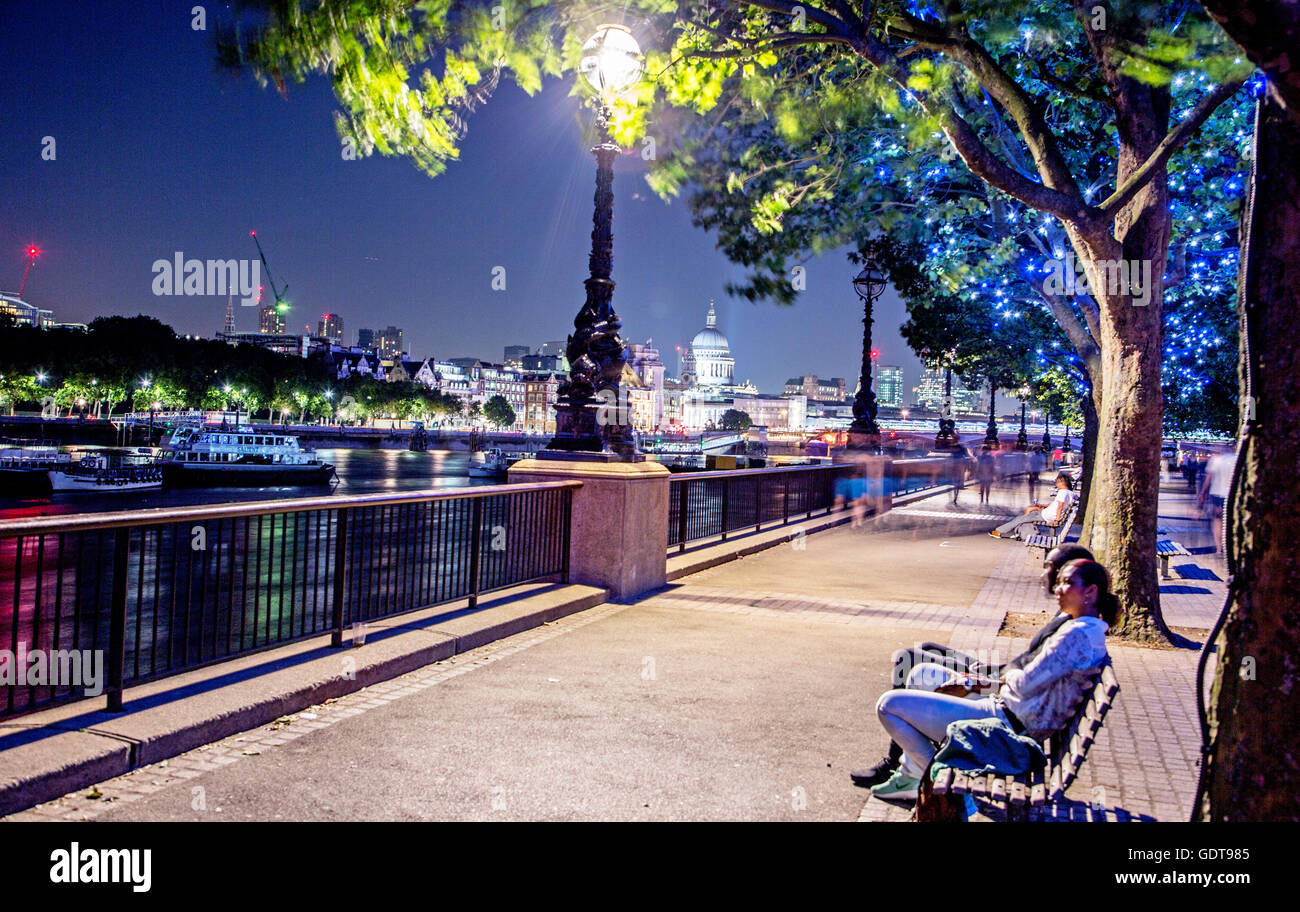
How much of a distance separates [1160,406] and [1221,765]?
21.0 ft

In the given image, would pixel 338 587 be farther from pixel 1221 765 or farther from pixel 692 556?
pixel 692 556

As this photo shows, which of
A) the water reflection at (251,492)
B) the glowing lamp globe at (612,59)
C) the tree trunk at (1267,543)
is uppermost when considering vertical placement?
the glowing lamp globe at (612,59)

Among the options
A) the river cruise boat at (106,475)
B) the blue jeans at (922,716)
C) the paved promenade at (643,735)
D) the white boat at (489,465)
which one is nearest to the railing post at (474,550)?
the paved promenade at (643,735)

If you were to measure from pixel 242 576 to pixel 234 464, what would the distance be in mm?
53976

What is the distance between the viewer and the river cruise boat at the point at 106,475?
49.8 metres

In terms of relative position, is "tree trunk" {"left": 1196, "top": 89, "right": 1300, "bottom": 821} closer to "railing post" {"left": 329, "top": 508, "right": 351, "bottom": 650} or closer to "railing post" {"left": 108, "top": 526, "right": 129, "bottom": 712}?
"railing post" {"left": 108, "top": 526, "right": 129, "bottom": 712}

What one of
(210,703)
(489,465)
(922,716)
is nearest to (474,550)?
(210,703)

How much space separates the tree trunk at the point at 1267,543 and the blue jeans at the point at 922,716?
1168mm

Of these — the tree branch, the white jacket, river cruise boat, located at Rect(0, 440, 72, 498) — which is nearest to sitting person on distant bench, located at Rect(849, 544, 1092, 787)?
the white jacket

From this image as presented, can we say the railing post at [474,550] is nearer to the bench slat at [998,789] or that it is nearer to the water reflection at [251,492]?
the bench slat at [998,789]

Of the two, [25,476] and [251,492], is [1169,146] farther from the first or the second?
[251,492]

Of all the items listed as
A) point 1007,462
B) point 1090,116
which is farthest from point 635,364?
point 1090,116

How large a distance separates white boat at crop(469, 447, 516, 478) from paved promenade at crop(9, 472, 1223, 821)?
6590cm
